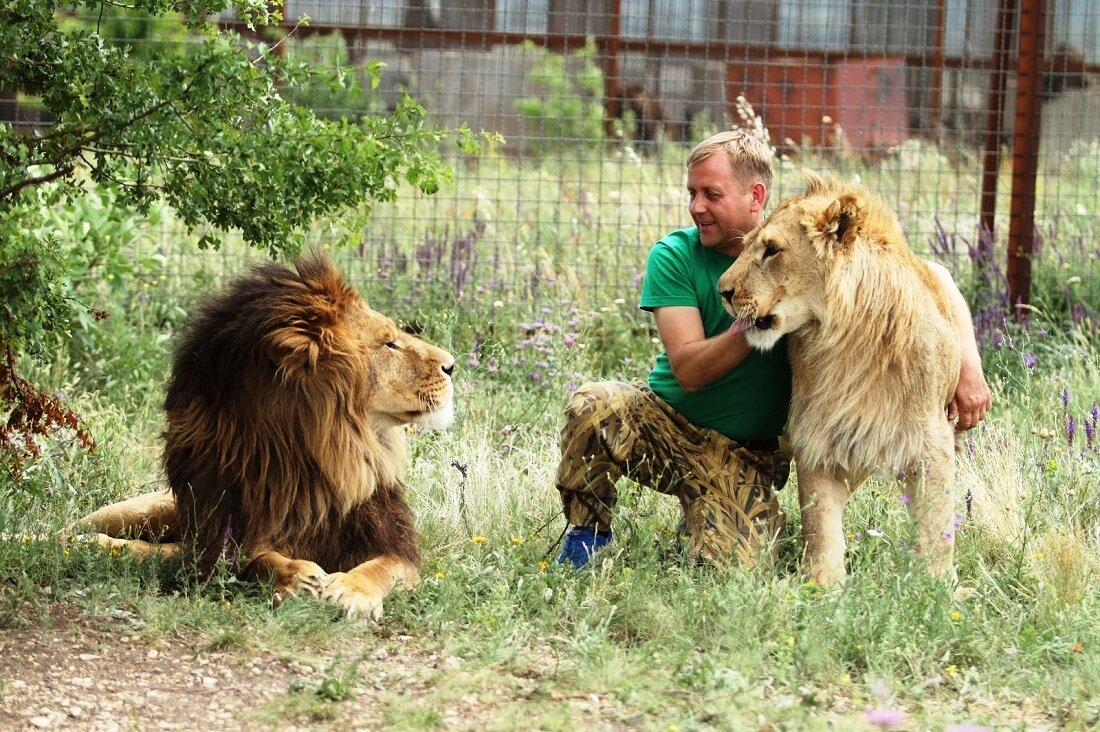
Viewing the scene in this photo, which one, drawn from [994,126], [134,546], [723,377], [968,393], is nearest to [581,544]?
[723,377]

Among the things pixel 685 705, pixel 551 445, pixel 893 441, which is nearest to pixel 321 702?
pixel 685 705

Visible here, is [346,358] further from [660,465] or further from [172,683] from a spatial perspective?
[660,465]

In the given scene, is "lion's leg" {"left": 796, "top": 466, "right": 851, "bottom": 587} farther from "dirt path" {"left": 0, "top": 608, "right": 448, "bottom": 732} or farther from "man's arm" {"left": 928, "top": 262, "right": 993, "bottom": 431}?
"dirt path" {"left": 0, "top": 608, "right": 448, "bottom": 732}

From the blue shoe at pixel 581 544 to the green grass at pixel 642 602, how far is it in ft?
0.21

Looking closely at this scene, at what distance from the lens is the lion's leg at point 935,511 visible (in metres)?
4.09

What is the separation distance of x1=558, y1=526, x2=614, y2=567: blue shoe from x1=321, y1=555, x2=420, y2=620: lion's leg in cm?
57

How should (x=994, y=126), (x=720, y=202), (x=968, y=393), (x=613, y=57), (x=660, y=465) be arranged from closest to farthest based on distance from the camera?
(x=968, y=393) < (x=720, y=202) < (x=660, y=465) < (x=994, y=126) < (x=613, y=57)

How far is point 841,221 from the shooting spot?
4051 millimetres

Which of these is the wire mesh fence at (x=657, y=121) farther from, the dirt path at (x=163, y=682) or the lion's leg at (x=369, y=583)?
the dirt path at (x=163, y=682)

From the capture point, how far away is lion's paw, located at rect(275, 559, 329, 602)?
3945mm

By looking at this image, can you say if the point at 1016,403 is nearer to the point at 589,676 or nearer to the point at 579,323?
the point at 579,323

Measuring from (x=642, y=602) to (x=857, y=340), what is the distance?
38.1 inches

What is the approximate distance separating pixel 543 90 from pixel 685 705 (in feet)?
29.9

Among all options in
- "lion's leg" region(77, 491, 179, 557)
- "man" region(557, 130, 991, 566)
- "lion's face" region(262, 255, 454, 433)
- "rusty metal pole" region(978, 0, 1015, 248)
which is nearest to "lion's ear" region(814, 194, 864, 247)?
"man" region(557, 130, 991, 566)
